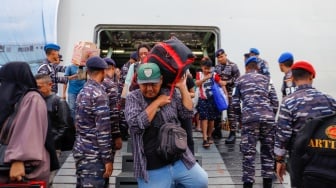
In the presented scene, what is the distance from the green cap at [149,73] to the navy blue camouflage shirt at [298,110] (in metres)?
1.28

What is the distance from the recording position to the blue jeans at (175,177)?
249cm

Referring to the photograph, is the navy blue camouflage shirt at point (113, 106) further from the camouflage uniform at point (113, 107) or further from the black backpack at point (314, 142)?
the black backpack at point (314, 142)

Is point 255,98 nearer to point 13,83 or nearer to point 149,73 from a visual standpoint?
point 149,73

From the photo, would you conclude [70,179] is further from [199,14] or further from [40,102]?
[199,14]

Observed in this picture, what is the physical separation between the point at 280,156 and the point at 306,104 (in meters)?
0.51

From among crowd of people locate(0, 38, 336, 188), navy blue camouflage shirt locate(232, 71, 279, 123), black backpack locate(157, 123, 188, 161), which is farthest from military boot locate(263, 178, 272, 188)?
black backpack locate(157, 123, 188, 161)

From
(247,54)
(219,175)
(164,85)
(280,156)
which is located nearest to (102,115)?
(164,85)

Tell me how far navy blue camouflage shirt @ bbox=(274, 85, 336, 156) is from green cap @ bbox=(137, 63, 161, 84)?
4.19ft

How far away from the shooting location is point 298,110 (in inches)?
123

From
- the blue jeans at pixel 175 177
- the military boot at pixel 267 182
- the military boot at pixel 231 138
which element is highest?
the blue jeans at pixel 175 177

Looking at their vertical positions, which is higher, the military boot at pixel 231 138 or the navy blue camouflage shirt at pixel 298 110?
the navy blue camouflage shirt at pixel 298 110

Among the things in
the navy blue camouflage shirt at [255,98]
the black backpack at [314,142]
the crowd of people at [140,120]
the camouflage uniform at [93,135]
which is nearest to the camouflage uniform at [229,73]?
the crowd of people at [140,120]

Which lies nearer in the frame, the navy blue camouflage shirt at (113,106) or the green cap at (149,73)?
the green cap at (149,73)

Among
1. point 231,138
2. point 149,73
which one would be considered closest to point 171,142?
point 149,73
